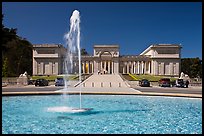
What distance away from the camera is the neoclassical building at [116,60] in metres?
94.6

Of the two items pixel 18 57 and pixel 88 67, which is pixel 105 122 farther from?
pixel 88 67

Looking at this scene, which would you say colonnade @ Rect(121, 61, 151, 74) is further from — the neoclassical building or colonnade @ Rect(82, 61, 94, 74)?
colonnade @ Rect(82, 61, 94, 74)

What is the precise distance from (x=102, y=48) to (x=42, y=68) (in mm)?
24881

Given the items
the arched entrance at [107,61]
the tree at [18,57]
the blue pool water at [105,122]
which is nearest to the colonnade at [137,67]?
the arched entrance at [107,61]

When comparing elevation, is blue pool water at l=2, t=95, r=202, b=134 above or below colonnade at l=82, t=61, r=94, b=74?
below

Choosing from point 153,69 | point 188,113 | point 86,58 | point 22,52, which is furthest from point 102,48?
point 188,113

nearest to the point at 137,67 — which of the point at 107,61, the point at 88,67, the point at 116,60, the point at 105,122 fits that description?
the point at 116,60

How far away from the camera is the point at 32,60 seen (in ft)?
318

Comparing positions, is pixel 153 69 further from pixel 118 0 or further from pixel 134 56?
pixel 118 0

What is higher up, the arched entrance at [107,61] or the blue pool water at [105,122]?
the arched entrance at [107,61]

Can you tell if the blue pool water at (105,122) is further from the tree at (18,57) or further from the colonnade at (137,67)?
the colonnade at (137,67)

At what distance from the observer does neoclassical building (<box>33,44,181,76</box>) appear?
310ft

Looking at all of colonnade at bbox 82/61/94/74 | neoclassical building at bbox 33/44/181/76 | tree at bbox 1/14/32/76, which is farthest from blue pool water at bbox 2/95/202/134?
colonnade at bbox 82/61/94/74

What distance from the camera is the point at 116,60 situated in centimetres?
9731
